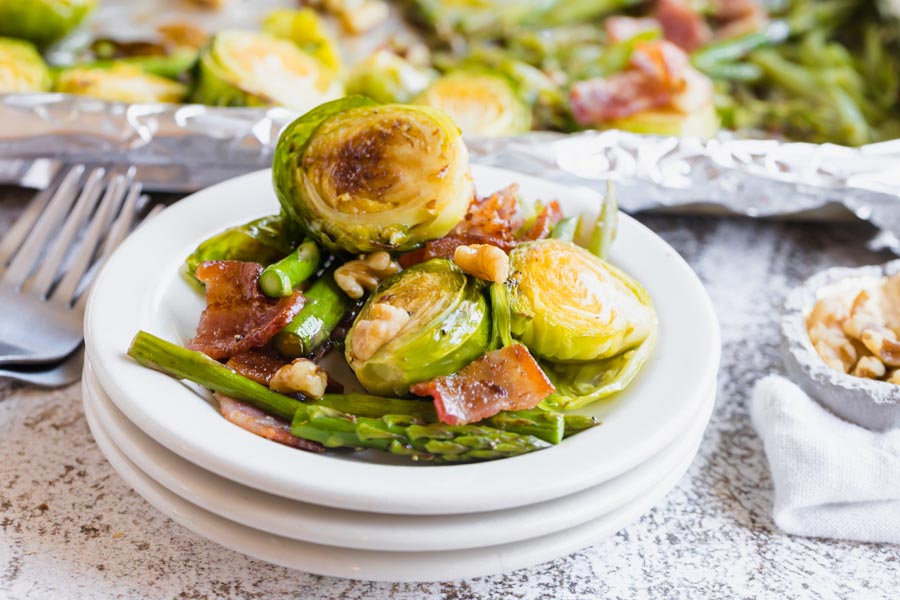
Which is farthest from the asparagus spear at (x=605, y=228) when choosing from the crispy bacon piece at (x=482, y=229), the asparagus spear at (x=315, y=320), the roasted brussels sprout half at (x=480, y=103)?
the roasted brussels sprout half at (x=480, y=103)

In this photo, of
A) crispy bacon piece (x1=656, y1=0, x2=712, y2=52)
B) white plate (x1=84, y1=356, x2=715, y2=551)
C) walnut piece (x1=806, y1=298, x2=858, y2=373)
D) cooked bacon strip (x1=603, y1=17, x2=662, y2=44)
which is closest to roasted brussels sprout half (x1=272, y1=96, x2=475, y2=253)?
white plate (x1=84, y1=356, x2=715, y2=551)

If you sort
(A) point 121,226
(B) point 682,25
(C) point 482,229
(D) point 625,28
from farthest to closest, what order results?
(B) point 682,25 → (D) point 625,28 → (A) point 121,226 → (C) point 482,229

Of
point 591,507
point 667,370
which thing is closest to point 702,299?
point 667,370

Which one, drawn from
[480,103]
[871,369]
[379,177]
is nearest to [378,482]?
[379,177]

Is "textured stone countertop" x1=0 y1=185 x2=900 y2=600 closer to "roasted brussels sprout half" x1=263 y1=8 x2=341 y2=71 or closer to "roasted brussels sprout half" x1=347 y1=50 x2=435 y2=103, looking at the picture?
"roasted brussels sprout half" x1=347 y1=50 x2=435 y2=103

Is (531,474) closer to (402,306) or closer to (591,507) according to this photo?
(591,507)

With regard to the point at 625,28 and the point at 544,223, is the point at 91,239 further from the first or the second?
the point at 625,28
